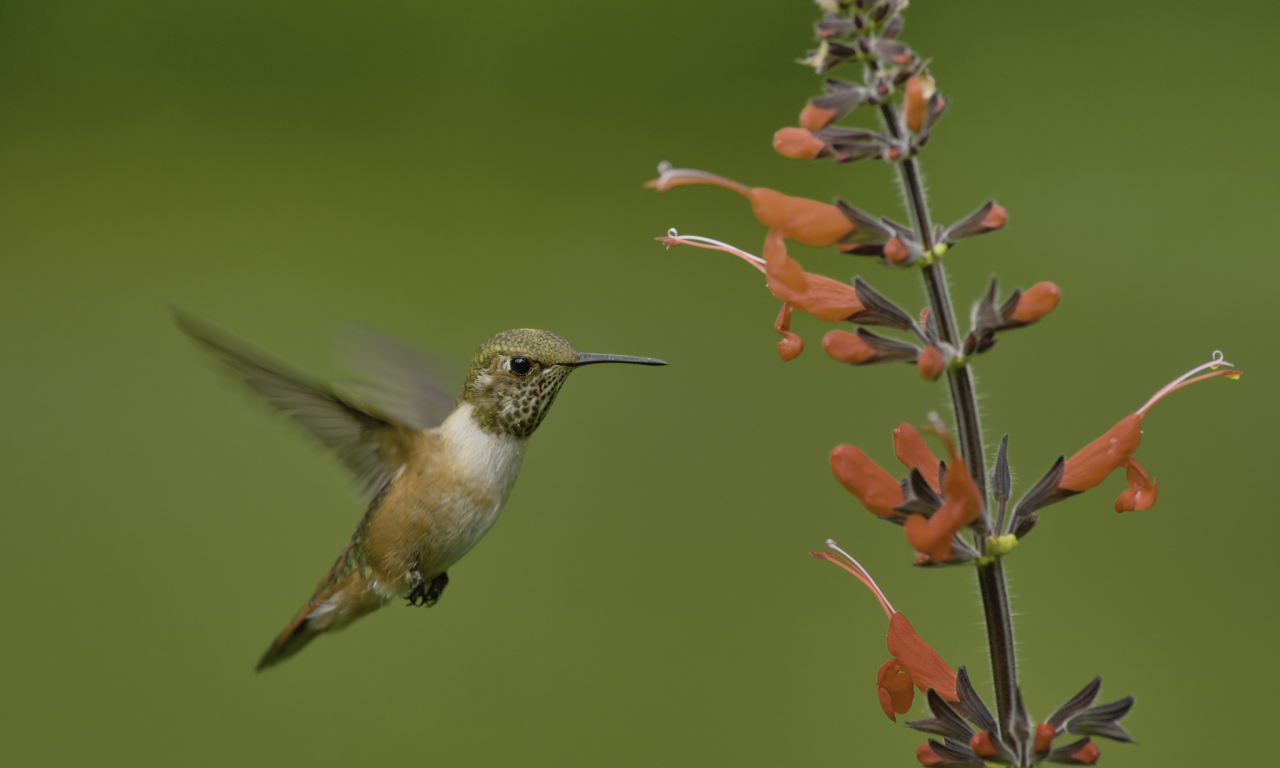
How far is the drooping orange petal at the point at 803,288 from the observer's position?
2.79 ft

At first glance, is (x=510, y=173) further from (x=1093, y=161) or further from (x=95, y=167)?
(x=1093, y=161)

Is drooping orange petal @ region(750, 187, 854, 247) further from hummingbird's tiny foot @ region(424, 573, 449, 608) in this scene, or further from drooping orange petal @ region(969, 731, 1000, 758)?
hummingbird's tiny foot @ region(424, 573, 449, 608)

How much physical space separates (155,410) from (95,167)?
0.81 metres

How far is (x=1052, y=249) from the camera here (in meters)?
3.29

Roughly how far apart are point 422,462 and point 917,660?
0.77 meters

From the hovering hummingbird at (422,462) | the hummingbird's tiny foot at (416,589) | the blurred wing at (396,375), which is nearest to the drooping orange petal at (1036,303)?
the hovering hummingbird at (422,462)

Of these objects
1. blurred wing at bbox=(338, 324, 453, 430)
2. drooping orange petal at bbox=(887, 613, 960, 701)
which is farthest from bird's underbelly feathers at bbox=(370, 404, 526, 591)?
drooping orange petal at bbox=(887, 613, 960, 701)

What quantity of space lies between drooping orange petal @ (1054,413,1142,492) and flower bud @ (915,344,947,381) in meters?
0.19

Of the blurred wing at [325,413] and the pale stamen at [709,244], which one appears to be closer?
the pale stamen at [709,244]

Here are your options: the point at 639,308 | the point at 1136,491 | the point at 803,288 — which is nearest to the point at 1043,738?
the point at 1136,491

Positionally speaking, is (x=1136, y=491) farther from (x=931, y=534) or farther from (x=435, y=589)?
(x=435, y=589)

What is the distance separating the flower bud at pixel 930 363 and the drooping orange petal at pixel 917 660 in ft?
0.80

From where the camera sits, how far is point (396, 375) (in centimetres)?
166

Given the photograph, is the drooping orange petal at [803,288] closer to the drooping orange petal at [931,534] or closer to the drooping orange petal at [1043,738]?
the drooping orange petal at [931,534]
